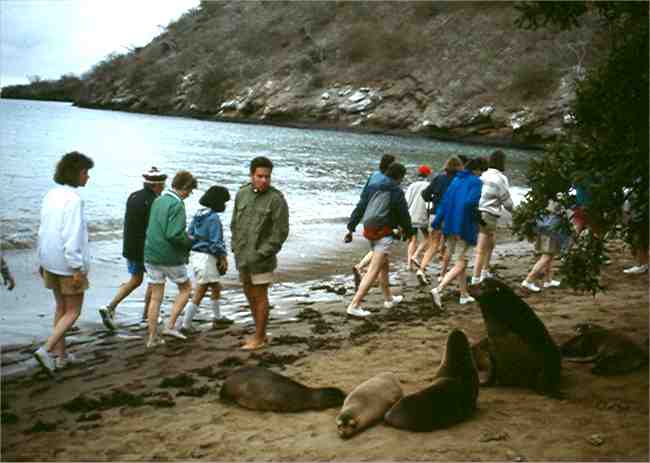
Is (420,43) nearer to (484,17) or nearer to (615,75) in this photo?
A: (484,17)

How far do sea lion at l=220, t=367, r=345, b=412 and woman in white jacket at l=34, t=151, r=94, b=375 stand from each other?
183 centimetres

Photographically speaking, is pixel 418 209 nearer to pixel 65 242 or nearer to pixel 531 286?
pixel 531 286

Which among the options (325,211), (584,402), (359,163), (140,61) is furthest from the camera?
(140,61)

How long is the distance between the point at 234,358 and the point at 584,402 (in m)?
3.44

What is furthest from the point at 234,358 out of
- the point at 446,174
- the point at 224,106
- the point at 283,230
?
the point at 224,106

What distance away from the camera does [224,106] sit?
96.4 meters

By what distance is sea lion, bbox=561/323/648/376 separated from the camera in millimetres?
6812

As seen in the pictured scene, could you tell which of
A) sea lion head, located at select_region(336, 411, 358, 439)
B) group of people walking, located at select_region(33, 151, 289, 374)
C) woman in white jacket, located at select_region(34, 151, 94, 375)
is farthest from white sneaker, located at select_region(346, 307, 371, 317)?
sea lion head, located at select_region(336, 411, 358, 439)

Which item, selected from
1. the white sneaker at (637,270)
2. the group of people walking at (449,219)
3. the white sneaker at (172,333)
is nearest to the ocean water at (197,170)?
the white sneaker at (172,333)

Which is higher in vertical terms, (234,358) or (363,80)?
(363,80)

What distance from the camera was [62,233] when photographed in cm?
726

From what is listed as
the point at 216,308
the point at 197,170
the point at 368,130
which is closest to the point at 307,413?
the point at 216,308

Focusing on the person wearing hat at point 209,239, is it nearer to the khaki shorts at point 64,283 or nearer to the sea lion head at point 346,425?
the khaki shorts at point 64,283

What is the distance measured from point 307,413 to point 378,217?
3860 millimetres
